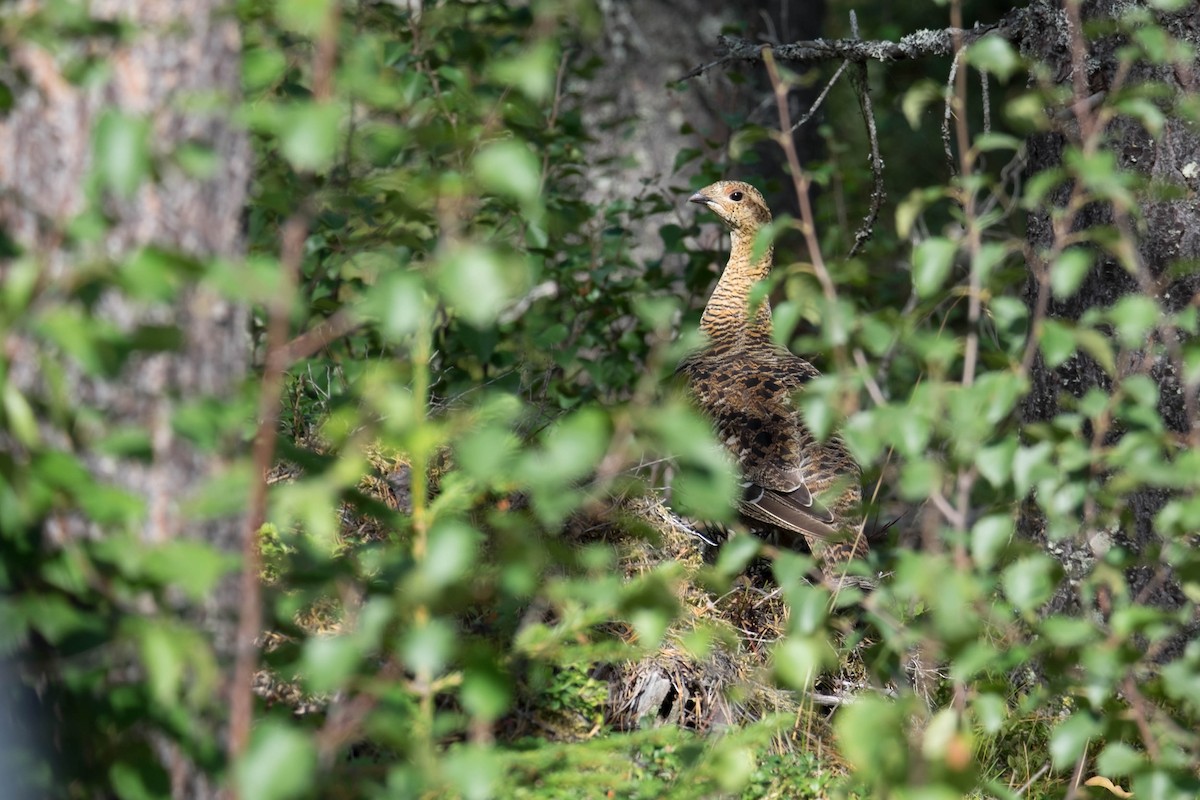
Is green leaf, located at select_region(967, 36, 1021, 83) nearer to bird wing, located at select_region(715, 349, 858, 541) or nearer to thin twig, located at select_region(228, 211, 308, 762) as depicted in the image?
thin twig, located at select_region(228, 211, 308, 762)

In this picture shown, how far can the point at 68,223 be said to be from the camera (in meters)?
1.81

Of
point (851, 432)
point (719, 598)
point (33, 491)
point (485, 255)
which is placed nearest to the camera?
point (485, 255)

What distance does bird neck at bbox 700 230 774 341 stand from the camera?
611cm

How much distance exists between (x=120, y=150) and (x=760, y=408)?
409cm

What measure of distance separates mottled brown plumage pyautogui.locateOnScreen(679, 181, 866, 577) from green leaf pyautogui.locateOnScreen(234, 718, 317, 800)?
2.97 metres

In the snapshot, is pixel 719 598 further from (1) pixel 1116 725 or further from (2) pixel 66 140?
(2) pixel 66 140

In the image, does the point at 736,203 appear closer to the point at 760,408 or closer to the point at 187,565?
the point at 760,408

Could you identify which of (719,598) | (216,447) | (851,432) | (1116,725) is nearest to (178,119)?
(216,447)

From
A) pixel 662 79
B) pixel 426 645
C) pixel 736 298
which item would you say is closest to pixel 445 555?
pixel 426 645

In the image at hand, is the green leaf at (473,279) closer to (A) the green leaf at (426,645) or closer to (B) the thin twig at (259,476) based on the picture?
(B) the thin twig at (259,476)

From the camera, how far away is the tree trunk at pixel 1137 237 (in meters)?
4.22

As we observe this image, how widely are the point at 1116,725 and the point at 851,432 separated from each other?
738mm

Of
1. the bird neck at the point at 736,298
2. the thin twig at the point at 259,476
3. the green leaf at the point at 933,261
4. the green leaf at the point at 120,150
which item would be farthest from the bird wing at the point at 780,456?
Result: the green leaf at the point at 120,150

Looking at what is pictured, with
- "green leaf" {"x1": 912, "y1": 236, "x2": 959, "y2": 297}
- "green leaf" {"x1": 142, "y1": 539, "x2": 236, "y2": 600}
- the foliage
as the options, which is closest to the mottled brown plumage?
the foliage
